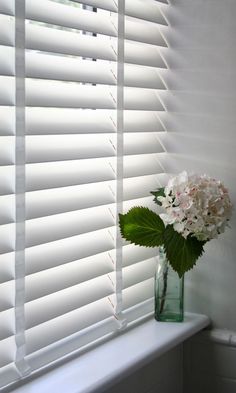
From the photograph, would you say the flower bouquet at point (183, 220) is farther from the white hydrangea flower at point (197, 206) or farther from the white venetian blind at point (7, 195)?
the white venetian blind at point (7, 195)

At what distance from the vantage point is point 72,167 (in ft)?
3.75

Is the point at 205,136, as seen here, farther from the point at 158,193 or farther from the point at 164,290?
the point at 164,290

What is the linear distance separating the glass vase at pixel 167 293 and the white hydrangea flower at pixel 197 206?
0.11 m

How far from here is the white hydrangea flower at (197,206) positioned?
1.22 metres

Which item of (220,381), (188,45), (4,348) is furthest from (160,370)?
(188,45)

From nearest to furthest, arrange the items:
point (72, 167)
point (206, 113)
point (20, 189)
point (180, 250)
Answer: point (20, 189) → point (72, 167) → point (180, 250) → point (206, 113)

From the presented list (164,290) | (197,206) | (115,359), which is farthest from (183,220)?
(115,359)

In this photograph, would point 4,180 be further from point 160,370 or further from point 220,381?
point 220,381

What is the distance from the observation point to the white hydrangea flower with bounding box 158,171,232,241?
1.22 m

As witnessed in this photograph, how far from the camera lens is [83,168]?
1.17 metres

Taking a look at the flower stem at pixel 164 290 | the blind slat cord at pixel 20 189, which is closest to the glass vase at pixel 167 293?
the flower stem at pixel 164 290

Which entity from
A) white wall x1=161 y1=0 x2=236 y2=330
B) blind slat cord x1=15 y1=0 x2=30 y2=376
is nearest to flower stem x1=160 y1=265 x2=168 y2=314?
white wall x1=161 y1=0 x2=236 y2=330

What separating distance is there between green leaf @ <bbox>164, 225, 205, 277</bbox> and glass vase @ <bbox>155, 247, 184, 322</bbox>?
0.21ft

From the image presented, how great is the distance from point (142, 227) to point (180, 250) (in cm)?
9
